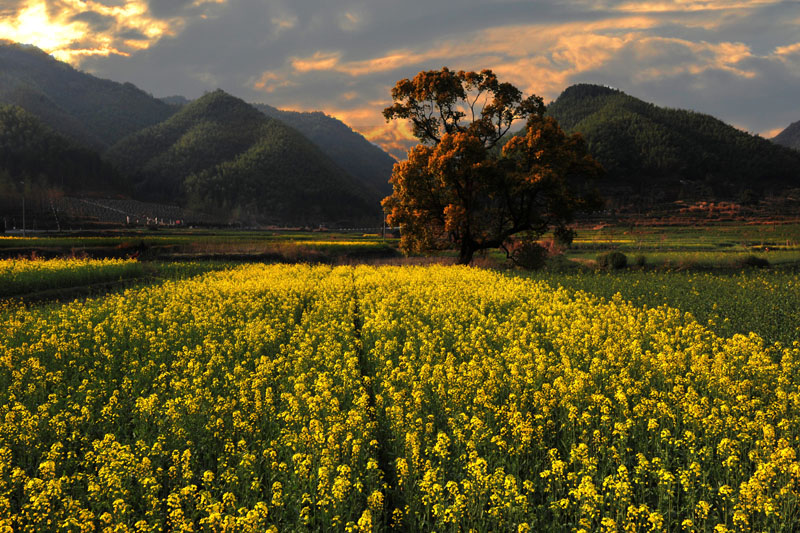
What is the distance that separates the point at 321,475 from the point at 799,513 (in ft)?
19.0

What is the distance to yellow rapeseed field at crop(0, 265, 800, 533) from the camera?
199 inches

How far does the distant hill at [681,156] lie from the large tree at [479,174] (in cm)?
12786

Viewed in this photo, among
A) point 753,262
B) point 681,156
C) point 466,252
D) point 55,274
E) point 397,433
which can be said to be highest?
point 681,156

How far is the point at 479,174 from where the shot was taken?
29.8 meters

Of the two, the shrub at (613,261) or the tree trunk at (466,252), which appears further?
the shrub at (613,261)

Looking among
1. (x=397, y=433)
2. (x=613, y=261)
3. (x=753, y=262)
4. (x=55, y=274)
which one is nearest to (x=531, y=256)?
(x=613, y=261)

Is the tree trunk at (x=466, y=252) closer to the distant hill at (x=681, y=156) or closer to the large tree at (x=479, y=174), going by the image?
the large tree at (x=479, y=174)

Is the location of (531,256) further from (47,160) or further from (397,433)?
(47,160)

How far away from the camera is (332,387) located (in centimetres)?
841

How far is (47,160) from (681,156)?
795 feet

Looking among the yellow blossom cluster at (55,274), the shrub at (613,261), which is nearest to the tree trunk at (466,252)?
the shrub at (613,261)

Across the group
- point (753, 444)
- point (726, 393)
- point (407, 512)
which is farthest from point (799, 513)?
point (407, 512)

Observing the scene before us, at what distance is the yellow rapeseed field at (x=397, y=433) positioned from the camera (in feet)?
16.6

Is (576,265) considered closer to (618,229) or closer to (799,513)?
(799,513)
